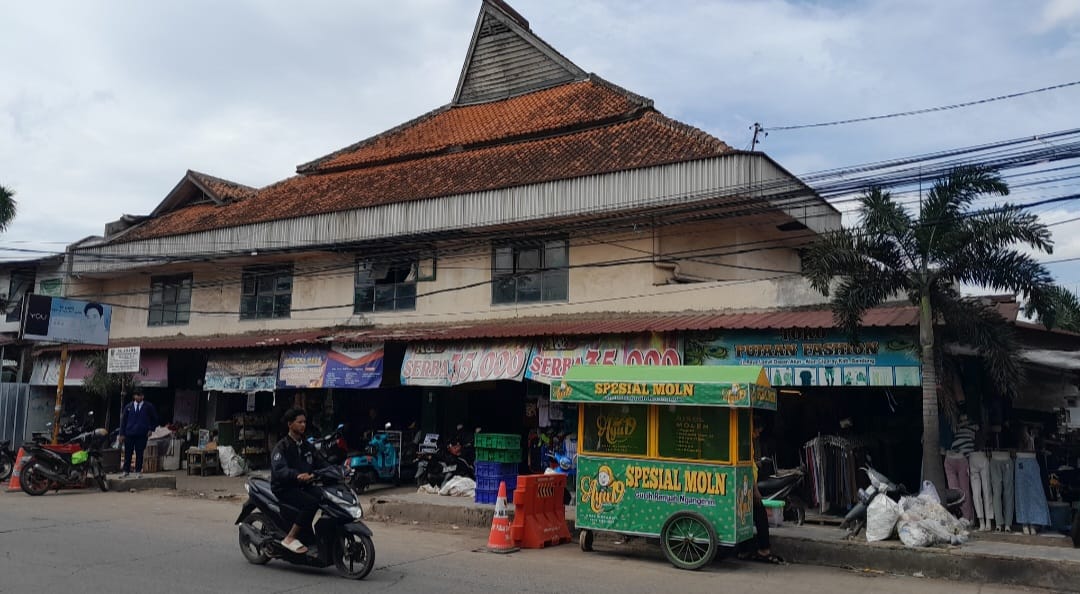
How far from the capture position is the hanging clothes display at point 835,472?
40.3ft

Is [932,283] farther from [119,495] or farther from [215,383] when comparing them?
[215,383]

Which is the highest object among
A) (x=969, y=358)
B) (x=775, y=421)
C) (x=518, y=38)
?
(x=518, y=38)

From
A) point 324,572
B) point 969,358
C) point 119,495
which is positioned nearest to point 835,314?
point 969,358

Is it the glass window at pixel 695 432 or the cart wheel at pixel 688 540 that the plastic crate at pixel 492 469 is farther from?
the cart wheel at pixel 688 540

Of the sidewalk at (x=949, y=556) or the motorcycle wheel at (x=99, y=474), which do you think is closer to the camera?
the sidewalk at (x=949, y=556)

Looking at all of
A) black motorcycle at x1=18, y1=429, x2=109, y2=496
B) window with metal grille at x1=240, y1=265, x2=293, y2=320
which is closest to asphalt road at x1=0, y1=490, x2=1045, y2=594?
black motorcycle at x1=18, y1=429, x2=109, y2=496

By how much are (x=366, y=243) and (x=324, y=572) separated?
36.6ft

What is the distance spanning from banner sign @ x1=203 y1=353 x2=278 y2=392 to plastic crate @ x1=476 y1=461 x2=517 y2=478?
270 inches

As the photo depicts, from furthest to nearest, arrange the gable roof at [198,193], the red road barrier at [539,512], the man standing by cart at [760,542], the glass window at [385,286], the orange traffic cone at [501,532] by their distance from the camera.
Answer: the gable roof at [198,193] < the glass window at [385,286] < the red road barrier at [539,512] < the orange traffic cone at [501,532] < the man standing by cart at [760,542]

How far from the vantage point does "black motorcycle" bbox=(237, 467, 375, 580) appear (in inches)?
314

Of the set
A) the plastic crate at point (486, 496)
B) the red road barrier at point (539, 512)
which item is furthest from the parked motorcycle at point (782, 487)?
the plastic crate at point (486, 496)

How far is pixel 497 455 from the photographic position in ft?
44.9

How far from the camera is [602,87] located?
2175cm

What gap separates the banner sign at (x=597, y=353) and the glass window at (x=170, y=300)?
41.3 ft
